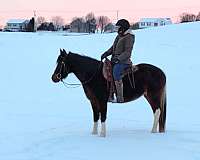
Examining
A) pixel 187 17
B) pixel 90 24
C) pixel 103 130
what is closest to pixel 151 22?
pixel 187 17

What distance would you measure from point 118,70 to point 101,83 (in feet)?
1.55

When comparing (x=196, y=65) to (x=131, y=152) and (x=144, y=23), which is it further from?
(x=144, y=23)

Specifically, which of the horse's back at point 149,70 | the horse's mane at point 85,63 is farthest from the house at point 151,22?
the horse's mane at point 85,63

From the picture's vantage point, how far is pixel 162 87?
35.7 feet

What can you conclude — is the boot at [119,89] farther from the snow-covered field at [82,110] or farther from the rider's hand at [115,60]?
the snow-covered field at [82,110]

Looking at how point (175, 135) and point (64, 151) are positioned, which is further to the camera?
point (175, 135)

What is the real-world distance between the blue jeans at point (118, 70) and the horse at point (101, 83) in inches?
9.8

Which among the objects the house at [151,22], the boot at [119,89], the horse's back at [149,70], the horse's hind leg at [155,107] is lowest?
the house at [151,22]

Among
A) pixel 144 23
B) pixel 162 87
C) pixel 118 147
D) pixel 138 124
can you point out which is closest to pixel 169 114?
pixel 138 124

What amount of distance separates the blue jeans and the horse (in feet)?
0.82

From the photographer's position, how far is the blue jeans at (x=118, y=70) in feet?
33.7

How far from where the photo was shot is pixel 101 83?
10.4 meters

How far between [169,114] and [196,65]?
11.0m

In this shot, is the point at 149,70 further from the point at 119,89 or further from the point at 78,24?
the point at 78,24
